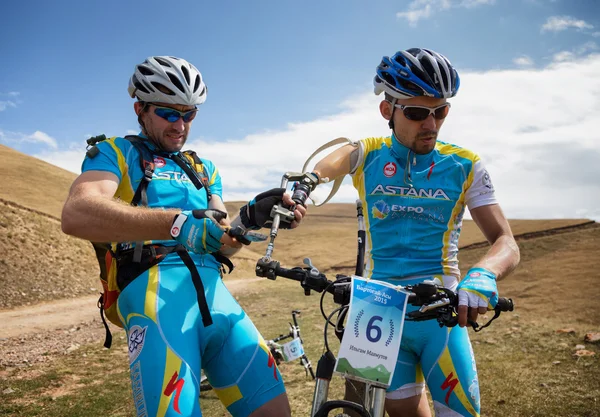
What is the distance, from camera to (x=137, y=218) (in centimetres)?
281

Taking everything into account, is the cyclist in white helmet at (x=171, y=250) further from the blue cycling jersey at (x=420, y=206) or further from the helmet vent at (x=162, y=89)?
the blue cycling jersey at (x=420, y=206)

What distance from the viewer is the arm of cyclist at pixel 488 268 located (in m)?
2.53

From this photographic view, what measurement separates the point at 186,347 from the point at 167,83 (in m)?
2.14

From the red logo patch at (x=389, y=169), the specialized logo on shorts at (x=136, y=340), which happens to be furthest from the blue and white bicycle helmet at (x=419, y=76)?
the specialized logo on shorts at (x=136, y=340)

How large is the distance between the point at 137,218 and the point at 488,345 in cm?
1008

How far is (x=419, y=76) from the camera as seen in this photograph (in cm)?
360

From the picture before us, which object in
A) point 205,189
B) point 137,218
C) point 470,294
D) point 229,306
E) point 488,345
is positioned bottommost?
point 488,345

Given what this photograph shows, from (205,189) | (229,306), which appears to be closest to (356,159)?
(205,189)

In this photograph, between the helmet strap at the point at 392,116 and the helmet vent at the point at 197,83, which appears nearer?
the helmet strap at the point at 392,116

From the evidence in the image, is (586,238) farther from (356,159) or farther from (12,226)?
(12,226)

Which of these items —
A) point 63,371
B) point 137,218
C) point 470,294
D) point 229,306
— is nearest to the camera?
point 470,294

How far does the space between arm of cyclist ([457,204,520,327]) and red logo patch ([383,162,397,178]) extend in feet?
2.31

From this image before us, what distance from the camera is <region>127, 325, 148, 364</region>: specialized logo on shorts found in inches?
116

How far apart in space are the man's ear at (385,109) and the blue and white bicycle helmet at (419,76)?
14 cm
